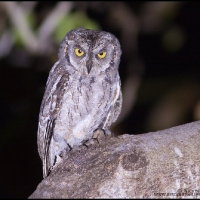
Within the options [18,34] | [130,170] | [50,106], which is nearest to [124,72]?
[18,34]

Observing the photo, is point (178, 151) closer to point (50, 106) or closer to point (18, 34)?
point (50, 106)

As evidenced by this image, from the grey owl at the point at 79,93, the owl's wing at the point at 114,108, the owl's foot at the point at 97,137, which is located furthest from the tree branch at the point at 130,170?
the owl's wing at the point at 114,108

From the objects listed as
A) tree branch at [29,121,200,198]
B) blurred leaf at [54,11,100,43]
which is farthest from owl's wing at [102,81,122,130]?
blurred leaf at [54,11,100,43]

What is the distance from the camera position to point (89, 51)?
165 inches

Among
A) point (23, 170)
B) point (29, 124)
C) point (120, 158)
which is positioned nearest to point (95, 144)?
point (120, 158)

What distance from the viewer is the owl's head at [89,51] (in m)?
4.19

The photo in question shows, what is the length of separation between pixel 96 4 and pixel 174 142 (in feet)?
17.7

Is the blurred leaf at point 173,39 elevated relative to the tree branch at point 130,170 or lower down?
elevated

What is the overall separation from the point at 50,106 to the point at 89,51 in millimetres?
665

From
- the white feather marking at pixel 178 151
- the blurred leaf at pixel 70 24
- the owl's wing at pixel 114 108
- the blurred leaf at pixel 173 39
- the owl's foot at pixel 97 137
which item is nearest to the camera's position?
the white feather marking at pixel 178 151

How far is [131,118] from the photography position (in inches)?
347

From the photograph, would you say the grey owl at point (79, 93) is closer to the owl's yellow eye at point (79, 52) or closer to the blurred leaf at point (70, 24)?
the owl's yellow eye at point (79, 52)

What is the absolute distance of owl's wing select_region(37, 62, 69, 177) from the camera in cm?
409

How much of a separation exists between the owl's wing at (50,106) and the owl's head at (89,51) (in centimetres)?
16
